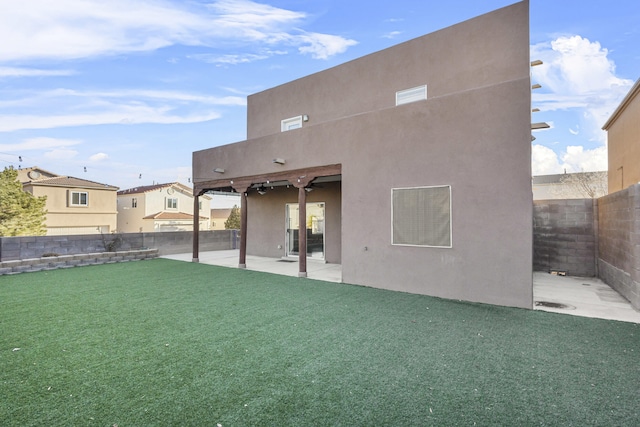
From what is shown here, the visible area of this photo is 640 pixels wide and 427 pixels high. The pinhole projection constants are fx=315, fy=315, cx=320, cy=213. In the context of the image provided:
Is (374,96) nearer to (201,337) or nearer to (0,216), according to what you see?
(201,337)

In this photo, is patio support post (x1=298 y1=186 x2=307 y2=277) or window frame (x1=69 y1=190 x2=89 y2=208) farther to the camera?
window frame (x1=69 y1=190 x2=89 y2=208)

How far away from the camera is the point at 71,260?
9906 mm

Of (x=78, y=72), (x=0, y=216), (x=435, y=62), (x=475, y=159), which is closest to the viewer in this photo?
(x=475, y=159)

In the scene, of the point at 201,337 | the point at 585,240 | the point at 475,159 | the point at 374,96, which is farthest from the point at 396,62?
the point at 201,337

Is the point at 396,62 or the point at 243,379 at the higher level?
the point at 396,62

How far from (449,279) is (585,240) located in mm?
5117

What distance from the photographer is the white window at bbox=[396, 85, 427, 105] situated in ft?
28.2

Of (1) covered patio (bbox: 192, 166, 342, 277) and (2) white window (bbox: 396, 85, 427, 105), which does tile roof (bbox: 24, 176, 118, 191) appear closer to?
(1) covered patio (bbox: 192, 166, 342, 277)

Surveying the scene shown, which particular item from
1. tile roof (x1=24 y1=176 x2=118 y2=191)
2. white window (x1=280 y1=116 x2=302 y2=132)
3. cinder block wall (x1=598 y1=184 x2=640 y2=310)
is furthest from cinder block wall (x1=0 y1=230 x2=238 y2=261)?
cinder block wall (x1=598 y1=184 x2=640 y2=310)

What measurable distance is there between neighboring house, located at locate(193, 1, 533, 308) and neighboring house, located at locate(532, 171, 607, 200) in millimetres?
24126

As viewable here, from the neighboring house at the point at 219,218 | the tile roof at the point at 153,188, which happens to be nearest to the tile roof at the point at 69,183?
the tile roof at the point at 153,188

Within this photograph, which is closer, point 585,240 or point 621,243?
point 621,243

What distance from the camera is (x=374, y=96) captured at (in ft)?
30.9

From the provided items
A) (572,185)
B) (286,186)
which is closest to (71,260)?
(286,186)
